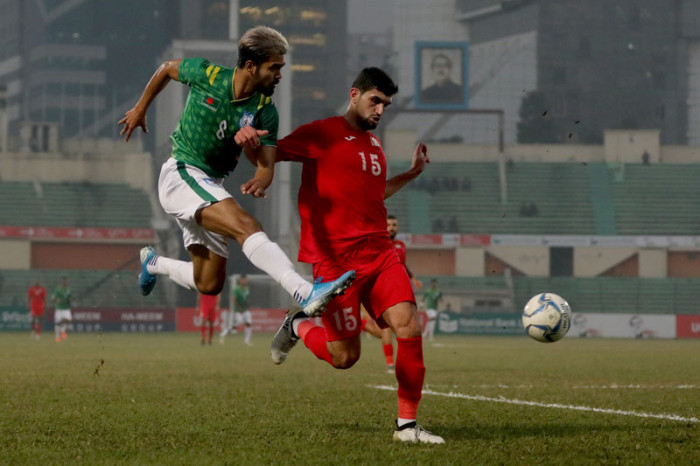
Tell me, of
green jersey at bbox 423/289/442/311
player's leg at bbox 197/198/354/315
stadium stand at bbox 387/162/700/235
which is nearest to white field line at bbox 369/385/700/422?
player's leg at bbox 197/198/354/315

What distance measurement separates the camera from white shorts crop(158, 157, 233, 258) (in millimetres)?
7004

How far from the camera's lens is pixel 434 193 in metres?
54.9

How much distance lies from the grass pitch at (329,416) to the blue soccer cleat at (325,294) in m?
0.86

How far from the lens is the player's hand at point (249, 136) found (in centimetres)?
650

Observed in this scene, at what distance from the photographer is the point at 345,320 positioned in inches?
288

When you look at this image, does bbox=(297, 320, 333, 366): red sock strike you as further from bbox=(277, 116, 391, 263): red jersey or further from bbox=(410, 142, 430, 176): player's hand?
bbox=(410, 142, 430, 176): player's hand

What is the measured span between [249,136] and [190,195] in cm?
81

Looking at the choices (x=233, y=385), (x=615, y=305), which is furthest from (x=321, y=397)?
(x=615, y=305)

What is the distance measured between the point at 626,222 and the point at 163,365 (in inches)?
1563

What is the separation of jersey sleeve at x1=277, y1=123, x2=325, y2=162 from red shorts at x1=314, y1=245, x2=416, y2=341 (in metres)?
0.76

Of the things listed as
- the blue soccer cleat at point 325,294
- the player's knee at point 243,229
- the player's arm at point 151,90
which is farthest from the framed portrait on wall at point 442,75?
the blue soccer cleat at point 325,294

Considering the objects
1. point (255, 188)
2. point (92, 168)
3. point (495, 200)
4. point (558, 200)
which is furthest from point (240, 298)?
point (558, 200)

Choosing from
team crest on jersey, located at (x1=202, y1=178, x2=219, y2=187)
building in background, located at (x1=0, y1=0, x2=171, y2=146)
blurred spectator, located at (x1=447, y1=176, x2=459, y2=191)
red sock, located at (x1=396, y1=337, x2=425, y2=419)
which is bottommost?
red sock, located at (x1=396, y1=337, x2=425, y2=419)

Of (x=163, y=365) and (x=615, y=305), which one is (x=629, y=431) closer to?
(x=163, y=365)
